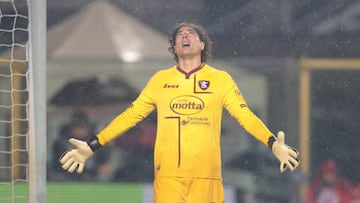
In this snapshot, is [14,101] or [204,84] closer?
[204,84]

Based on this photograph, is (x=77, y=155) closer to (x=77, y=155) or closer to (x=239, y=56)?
(x=77, y=155)

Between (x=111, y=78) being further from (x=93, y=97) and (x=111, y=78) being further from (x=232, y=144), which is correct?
(x=232, y=144)

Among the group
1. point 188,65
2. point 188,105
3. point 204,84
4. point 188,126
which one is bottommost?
point 188,126

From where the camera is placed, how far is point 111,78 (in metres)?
5.39

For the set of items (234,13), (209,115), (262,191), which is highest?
(234,13)

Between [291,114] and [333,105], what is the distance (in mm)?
242

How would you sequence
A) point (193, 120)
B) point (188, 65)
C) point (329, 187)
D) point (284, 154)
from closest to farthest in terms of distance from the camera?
point (284, 154), point (193, 120), point (188, 65), point (329, 187)

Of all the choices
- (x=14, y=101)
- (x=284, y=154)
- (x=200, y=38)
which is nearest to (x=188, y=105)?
(x=200, y=38)

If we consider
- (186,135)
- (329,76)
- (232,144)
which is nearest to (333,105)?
(329,76)

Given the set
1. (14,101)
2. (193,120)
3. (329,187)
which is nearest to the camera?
(193,120)

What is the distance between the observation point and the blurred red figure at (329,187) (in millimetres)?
5480

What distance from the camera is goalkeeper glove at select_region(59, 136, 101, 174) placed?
200 inches

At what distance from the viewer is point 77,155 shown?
16.6ft

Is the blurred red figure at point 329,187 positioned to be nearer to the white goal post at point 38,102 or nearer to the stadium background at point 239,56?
the stadium background at point 239,56
